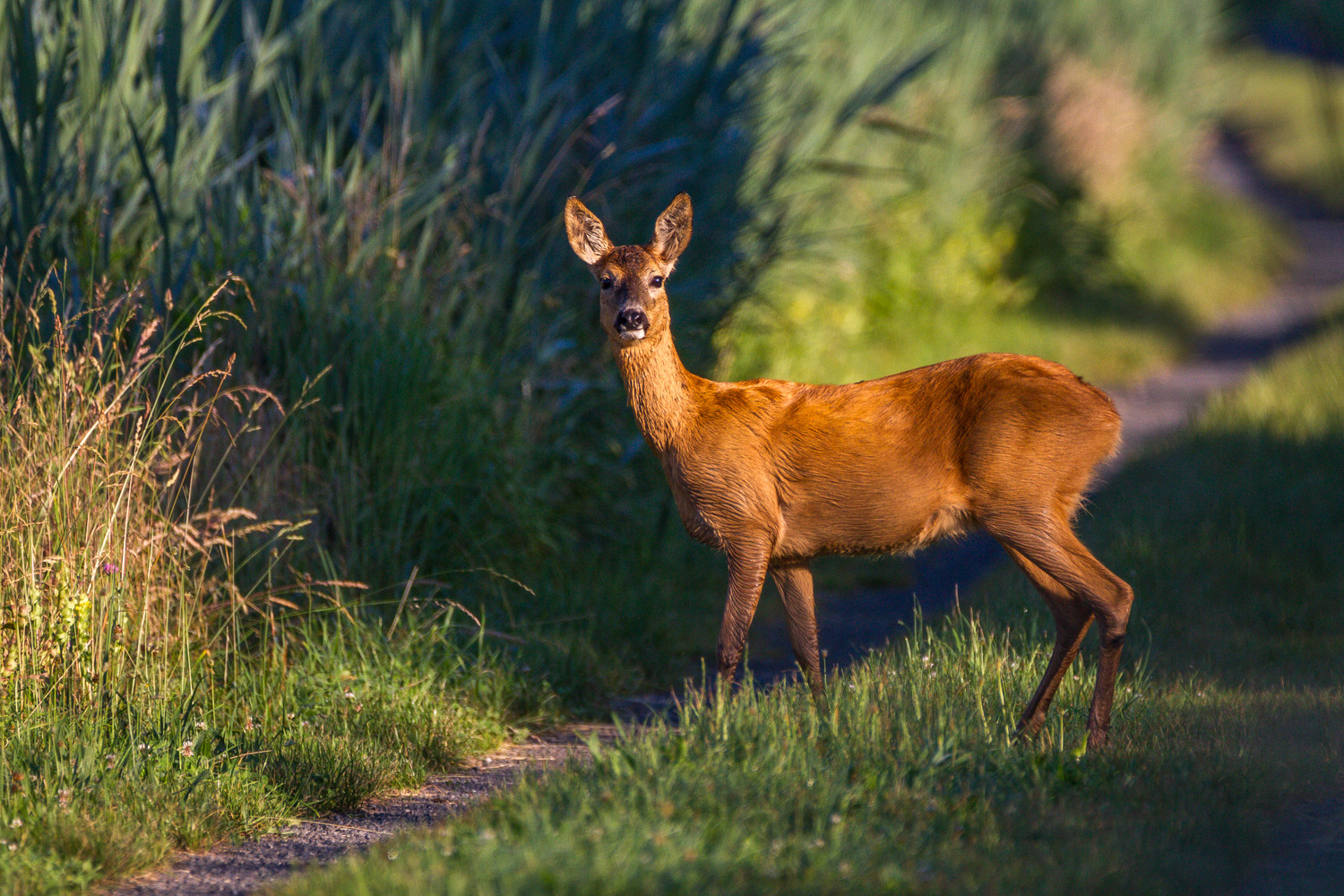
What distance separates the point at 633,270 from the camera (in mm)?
5148

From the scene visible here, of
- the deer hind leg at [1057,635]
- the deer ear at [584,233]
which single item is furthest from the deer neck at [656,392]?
the deer hind leg at [1057,635]

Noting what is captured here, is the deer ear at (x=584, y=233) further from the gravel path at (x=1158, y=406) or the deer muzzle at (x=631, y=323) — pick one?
the gravel path at (x=1158, y=406)

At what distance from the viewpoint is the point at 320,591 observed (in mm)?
6480

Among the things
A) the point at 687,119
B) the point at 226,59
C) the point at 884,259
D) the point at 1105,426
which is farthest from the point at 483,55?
the point at 884,259

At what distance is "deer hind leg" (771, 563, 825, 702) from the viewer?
17.6 feet

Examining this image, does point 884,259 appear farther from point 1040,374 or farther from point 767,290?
point 1040,374

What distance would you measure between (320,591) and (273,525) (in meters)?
0.40

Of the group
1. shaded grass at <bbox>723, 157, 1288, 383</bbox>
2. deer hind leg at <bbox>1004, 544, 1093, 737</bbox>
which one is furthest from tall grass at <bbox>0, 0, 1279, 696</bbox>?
deer hind leg at <bbox>1004, 544, 1093, 737</bbox>

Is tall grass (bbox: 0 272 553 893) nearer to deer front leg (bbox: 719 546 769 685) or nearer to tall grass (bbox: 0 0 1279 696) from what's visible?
tall grass (bbox: 0 0 1279 696)

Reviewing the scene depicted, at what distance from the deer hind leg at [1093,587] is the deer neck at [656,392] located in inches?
50.3

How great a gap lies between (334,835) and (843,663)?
2.93 metres

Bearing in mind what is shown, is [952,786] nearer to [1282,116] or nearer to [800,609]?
[800,609]

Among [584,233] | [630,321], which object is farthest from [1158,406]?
[630,321]

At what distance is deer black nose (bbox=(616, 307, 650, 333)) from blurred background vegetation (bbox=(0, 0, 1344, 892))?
1.58 meters
